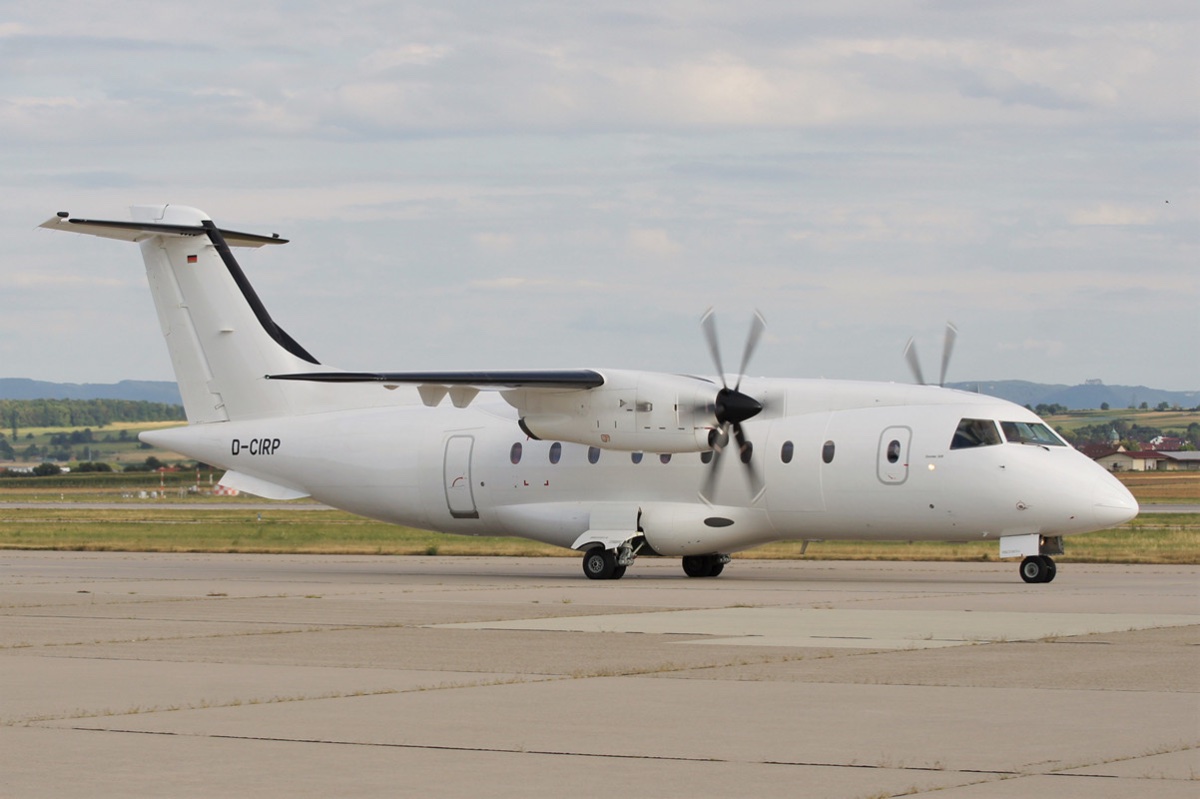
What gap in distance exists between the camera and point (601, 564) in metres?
28.1

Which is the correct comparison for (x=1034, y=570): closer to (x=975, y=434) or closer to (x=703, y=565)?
(x=975, y=434)

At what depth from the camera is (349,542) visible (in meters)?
45.3

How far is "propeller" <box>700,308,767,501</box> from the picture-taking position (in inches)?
1052

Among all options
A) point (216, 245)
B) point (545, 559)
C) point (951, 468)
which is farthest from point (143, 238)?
point (951, 468)

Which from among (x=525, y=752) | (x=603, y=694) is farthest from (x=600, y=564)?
(x=525, y=752)

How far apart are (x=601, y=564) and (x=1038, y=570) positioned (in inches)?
299

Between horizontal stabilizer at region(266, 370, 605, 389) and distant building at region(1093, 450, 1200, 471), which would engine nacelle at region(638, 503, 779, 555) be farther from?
distant building at region(1093, 450, 1200, 471)

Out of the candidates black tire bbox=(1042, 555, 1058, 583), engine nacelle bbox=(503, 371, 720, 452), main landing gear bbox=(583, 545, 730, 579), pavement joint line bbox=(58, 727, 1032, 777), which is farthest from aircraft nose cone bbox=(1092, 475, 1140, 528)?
pavement joint line bbox=(58, 727, 1032, 777)

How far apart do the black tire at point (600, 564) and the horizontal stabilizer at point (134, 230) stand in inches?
443

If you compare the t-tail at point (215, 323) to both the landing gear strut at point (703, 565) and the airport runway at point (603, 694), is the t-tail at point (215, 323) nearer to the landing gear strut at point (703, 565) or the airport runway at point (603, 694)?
the landing gear strut at point (703, 565)

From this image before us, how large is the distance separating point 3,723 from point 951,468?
18357 mm

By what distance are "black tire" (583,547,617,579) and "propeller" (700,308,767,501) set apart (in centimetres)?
199

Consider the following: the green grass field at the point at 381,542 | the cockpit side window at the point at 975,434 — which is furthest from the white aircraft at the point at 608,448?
the green grass field at the point at 381,542

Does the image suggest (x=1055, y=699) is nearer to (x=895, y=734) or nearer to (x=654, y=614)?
(x=895, y=734)
